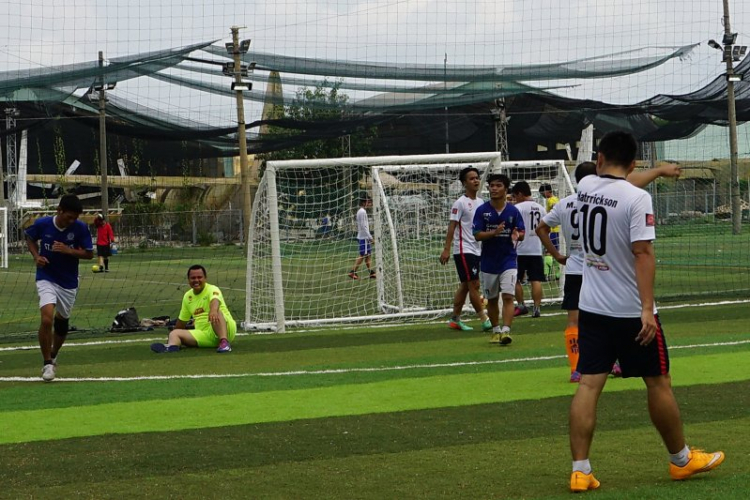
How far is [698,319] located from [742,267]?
11.6 m

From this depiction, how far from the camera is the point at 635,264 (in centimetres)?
636

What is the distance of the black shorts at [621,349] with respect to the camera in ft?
21.0

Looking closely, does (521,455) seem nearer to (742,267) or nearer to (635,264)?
(635,264)

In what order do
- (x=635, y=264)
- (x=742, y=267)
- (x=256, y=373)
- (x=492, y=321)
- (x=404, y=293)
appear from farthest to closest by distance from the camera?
1. (x=742, y=267)
2. (x=404, y=293)
3. (x=492, y=321)
4. (x=256, y=373)
5. (x=635, y=264)

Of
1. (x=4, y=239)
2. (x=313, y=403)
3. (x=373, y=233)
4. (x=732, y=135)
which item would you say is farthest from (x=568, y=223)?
(x=4, y=239)

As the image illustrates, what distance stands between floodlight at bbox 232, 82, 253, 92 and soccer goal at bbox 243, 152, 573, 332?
2977 millimetres

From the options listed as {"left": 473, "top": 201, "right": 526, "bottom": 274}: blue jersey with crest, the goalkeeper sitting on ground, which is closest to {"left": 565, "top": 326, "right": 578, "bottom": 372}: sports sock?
{"left": 473, "top": 201, "right": 526, "bottom": 274}: blue jersey with crest

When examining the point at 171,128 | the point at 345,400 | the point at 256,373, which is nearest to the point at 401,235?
the point at 171,128

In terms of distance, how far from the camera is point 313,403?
9812mm

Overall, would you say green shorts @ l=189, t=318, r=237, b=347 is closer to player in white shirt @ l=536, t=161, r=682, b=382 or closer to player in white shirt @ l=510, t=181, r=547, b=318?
player in white shirt @ l=510, t=181, r=547, b=318

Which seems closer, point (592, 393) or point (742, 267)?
point (592, 393)

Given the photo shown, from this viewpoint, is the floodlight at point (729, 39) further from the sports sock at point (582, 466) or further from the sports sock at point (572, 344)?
the sports sock at point (582, 466)

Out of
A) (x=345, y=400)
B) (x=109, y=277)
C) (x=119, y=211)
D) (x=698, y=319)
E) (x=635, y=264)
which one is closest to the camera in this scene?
(x=635, y=264)

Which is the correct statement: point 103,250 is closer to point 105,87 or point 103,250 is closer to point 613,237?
point 105,87
